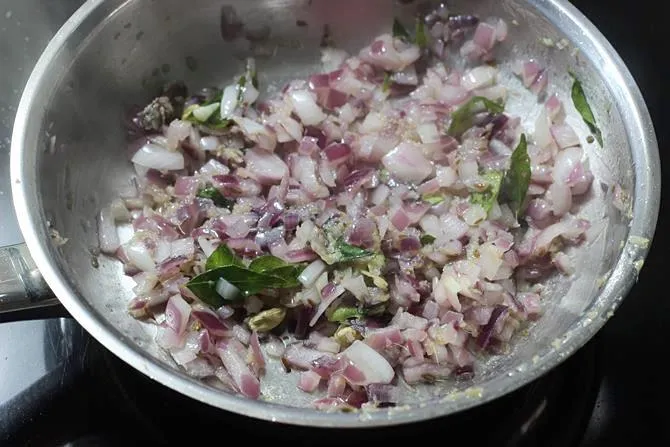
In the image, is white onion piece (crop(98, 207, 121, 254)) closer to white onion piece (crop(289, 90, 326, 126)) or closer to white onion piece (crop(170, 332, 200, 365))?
white onion piece (crop(170, 332, 200, 365))

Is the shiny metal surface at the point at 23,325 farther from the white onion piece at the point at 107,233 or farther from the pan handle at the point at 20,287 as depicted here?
the white onion piece at the point at 107,233

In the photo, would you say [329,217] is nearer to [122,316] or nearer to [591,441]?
[122,316]

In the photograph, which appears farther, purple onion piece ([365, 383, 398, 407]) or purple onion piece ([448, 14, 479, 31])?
purple onion piece ([448, 14, 479, 31])

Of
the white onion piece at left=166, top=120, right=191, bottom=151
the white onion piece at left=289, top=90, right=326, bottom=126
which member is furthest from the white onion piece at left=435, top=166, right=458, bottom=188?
the white onion piece at left=166, top=120, right=191, bottom=151

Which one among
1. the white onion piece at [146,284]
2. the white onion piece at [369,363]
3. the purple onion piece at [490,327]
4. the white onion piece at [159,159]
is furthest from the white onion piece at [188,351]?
the purple onion piece at [490,327]

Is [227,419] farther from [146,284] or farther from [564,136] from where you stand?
[564,136]
